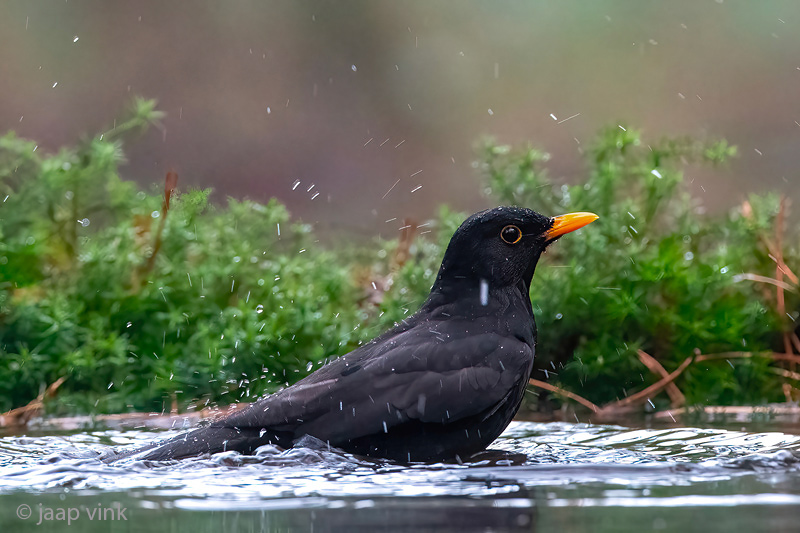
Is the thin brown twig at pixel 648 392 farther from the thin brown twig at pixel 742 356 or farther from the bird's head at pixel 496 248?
the bird's head at pixel 496 248

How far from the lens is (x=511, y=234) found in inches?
203

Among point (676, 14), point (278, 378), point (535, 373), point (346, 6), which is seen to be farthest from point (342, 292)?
point (676, 14)

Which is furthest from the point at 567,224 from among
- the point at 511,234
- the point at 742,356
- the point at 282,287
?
the point at 282,287

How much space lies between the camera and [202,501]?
3400 millimetres

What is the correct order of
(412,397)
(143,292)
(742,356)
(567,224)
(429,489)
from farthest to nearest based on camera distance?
(143,292)
(742,356)
(567,224)
(412,397)
(429,489)

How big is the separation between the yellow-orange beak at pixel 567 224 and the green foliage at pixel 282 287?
959mm

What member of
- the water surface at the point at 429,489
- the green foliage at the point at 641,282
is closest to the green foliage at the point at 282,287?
the green foliage at the point at 641,282

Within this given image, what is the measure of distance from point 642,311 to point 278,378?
2.03 meters

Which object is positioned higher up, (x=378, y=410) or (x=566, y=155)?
(x=566, y=155)

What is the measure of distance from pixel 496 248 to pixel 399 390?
3.08 ft

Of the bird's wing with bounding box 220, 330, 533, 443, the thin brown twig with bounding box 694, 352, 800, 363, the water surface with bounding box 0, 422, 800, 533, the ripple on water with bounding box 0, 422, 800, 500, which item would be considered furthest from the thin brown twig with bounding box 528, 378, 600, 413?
the bird's wing with bounding box 220, 330, 533, 443

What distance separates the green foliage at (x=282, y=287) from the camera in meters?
6.10

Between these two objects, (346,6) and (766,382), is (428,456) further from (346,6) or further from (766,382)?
(346,6)

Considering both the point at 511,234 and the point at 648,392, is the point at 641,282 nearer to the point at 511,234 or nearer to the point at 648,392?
the point at 648,392
